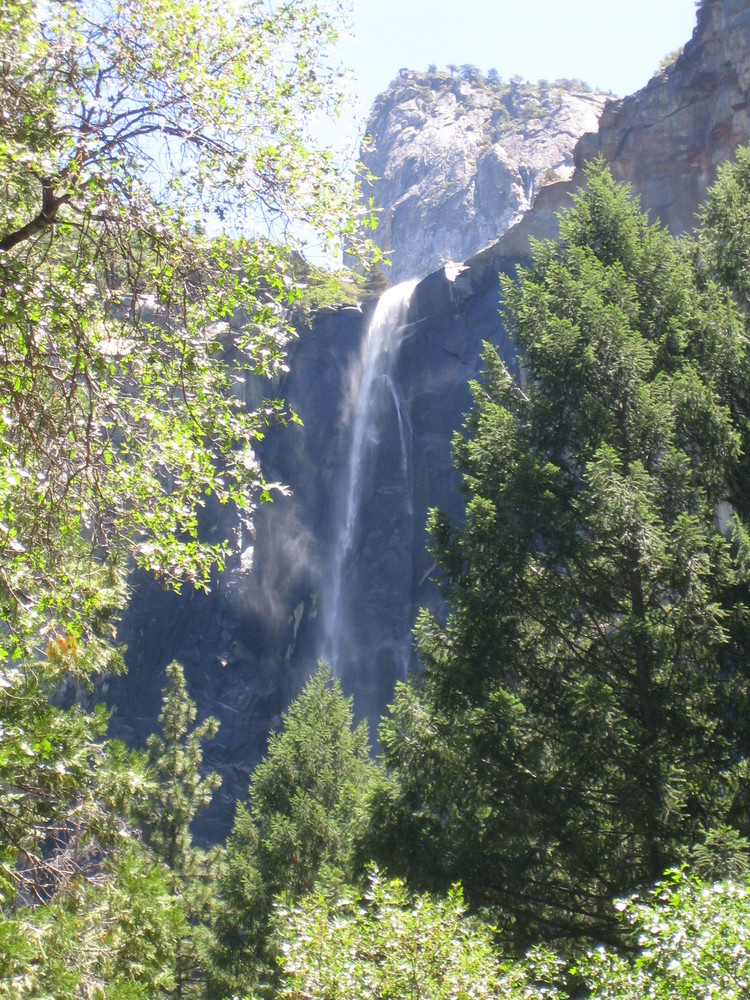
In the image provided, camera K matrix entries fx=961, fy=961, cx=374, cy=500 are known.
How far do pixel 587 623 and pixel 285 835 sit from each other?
7552mm

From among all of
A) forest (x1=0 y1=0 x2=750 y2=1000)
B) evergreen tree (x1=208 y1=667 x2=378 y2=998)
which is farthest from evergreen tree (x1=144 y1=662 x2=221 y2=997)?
forest (x1=0 y1=0 x2=750 y2=1000)

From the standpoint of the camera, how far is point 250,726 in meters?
32.6

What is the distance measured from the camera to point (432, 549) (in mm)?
10500

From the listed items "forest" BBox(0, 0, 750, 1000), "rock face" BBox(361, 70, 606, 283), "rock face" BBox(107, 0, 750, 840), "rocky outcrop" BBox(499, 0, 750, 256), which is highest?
"rock face" BBox(361, 70, 606, 283)

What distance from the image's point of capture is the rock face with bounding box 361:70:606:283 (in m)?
73.5

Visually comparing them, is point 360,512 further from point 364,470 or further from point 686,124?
point 686,124

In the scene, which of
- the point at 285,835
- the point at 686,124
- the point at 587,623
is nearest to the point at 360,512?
the point at 686,124

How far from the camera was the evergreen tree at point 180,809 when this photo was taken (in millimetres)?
19031

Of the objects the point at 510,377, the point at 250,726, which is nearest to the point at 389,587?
the point at 250,726

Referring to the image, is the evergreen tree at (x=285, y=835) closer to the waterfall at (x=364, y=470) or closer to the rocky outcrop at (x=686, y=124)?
the waterfall at (x=364, y=470)

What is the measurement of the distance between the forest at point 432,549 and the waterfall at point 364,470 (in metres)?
18.0

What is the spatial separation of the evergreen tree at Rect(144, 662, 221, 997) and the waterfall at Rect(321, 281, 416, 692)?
37.7 feet

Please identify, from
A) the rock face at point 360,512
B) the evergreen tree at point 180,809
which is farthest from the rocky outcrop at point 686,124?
the evergreen tree at point 180,809

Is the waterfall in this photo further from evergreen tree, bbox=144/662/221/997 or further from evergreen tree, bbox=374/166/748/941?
evergreen tree, bbox=374/166/748/941
